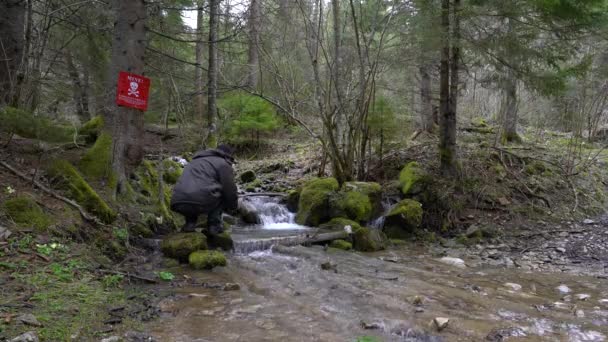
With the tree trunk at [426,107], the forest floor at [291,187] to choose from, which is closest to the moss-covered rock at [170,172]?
the forest floor at [291,187]

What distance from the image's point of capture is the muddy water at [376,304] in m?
4.28

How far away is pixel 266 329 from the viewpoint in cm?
426

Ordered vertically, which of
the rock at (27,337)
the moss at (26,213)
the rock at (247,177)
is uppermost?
the moss at (26,213)

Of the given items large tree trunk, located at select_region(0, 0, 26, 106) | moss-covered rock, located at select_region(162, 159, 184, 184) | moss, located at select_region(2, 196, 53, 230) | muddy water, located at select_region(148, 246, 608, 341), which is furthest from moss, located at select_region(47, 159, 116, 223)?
moss-covered rock, located at select_region(162, 159, 184, 184)

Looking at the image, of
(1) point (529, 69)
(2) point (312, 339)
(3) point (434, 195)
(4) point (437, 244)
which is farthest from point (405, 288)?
(1) point (529, 69)

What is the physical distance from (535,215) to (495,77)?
3.58 metres

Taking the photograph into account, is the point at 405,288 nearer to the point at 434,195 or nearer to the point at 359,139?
the point at 434,195

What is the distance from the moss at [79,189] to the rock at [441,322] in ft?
14.8

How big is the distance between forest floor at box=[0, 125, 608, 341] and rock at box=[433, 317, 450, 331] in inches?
107

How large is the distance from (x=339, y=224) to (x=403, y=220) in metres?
1.42

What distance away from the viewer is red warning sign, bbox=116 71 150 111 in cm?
685

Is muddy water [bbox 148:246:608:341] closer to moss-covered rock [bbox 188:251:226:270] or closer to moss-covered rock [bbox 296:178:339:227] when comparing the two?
moss-covered rock [bbox 188:251:226:270]

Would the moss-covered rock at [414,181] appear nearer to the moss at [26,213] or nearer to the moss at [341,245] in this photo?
the moss at [341,245]

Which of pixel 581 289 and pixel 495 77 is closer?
pixel 581 289
